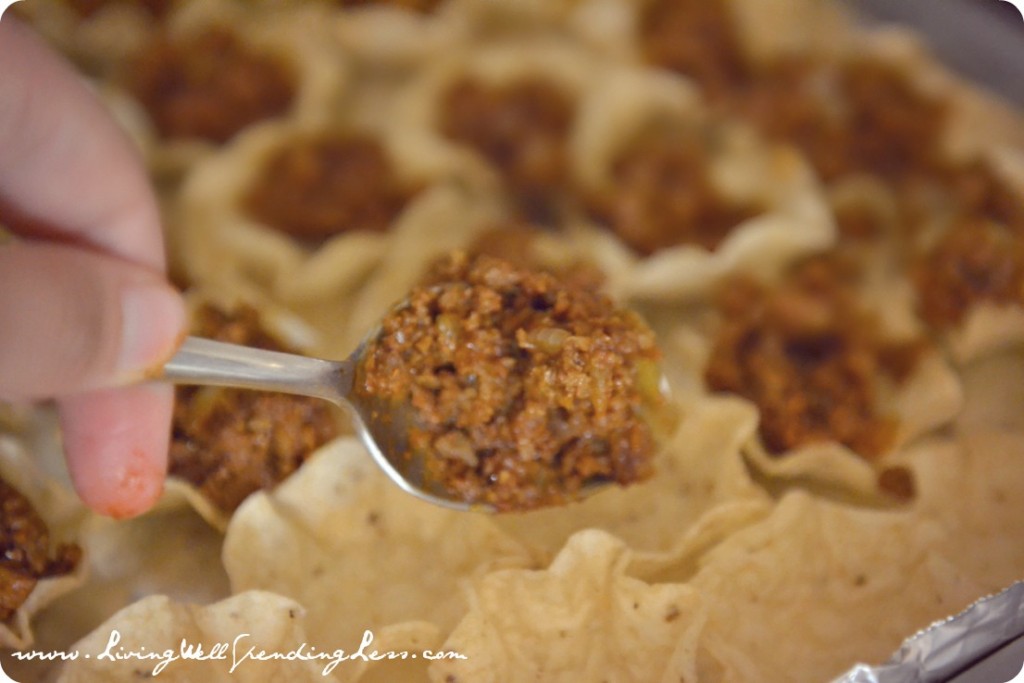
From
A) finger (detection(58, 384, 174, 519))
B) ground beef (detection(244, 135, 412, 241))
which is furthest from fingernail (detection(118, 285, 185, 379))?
ground beef (detection(244, 135, 412, 241))

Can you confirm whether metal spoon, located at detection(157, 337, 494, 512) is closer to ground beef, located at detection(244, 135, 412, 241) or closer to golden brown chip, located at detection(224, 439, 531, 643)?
golden brown chip, located at detection(224, 439, 531, 643)

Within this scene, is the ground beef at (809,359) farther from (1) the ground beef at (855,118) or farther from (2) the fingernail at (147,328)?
(2) the fingernail at (147,328)

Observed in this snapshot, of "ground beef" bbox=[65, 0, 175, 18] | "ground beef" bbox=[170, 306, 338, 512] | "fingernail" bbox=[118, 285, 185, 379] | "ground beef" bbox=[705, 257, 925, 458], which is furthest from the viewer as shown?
"ground beef" bbox=[65, 0, 175, 18]

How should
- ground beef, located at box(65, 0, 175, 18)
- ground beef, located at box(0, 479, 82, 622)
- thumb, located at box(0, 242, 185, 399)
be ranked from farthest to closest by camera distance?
ground beef, located at box(65, 0, 175, 18) → ground beef, located at box(0, 479, 82, 622) → thumb, located at box(0, 242, 185, 399)

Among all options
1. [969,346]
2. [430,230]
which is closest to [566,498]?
[430,230]

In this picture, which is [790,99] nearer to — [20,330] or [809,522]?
[809,522]

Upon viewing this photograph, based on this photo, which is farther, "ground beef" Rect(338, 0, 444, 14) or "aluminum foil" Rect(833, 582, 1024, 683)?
"ground beef" Rect(338, 0, 444, 14)

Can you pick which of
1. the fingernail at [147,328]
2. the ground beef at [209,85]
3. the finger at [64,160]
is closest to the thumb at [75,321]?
the fingernail at [147,328]
